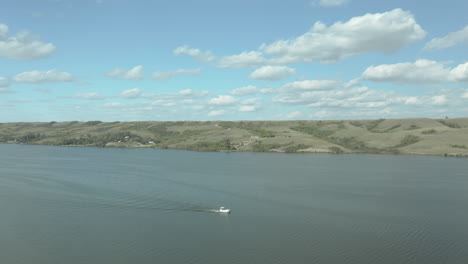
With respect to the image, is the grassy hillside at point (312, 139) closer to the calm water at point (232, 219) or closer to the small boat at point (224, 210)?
the calm water at point (232, 219)

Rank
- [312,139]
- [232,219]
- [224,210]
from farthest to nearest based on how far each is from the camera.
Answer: [312,139], [224,210], [232,219]

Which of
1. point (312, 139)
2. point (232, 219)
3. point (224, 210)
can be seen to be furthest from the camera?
point (312, 139)

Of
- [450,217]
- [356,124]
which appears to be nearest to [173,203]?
[450,217]

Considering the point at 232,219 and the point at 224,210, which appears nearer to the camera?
the point at 232,219

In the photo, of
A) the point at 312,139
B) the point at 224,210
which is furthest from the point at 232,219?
the point at 312,139

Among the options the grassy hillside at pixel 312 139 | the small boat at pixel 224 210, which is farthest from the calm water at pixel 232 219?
the grassy hillside at pixel 312 139

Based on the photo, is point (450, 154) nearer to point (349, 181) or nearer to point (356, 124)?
point (349, 181)

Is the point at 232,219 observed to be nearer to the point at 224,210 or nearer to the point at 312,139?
the point at 224,210

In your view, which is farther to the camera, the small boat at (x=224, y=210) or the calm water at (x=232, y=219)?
the small boat at (x=224, y=210)
